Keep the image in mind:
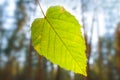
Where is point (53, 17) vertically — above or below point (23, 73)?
above

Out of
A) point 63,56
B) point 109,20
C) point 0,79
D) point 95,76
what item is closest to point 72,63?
point 63,56

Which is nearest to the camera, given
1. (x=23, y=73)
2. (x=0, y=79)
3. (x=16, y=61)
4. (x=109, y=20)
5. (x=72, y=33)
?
(x=72, y=33)

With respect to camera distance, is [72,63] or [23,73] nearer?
[72,63]

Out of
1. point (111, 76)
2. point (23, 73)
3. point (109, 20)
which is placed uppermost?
point (109, 20)

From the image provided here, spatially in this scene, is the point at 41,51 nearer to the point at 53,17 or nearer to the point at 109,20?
the point at 53,17

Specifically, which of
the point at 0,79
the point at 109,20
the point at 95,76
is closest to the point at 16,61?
the point at 0,79

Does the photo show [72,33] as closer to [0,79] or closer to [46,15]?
[46,15]

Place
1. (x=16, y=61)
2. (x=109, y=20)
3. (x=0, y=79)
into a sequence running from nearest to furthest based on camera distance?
1. (x=109, y=20)
2. (x=0, y=79)
3. (x=16, y=61)
